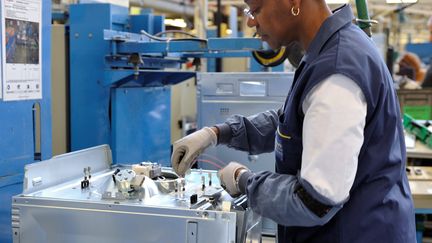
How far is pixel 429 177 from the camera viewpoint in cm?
255

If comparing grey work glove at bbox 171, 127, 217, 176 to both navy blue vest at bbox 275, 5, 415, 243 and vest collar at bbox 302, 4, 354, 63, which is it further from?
vest collar at bbox 302, 4, 354, 63

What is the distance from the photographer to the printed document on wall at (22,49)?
1703mm

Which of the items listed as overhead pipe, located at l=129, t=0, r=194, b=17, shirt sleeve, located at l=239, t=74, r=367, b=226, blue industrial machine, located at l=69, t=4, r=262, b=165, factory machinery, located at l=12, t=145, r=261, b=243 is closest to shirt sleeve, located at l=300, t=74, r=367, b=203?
shirt sleeve, located at l=239, t=74, r=367, b=226

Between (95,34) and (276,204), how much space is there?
169 centimetres

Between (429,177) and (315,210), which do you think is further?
(429,177)

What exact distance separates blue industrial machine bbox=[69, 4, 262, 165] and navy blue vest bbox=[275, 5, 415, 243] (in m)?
1.20

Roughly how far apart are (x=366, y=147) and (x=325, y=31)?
0.28m

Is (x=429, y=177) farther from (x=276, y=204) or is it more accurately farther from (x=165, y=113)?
(x=276, y=204)

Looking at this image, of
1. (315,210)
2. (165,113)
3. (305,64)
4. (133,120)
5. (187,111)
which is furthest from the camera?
(187,111)

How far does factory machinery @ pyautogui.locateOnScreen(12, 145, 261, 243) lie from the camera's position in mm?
1149

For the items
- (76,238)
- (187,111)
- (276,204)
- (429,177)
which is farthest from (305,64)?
(187,111)

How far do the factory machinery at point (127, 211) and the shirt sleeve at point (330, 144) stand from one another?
0.21m

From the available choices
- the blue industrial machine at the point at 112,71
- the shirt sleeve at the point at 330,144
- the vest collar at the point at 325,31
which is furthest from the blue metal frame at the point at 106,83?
the shirt sleeve at the point at 330,144

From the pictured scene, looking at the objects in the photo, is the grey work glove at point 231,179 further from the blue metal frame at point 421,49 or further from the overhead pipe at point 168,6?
the overhead pipe at point 168,6
